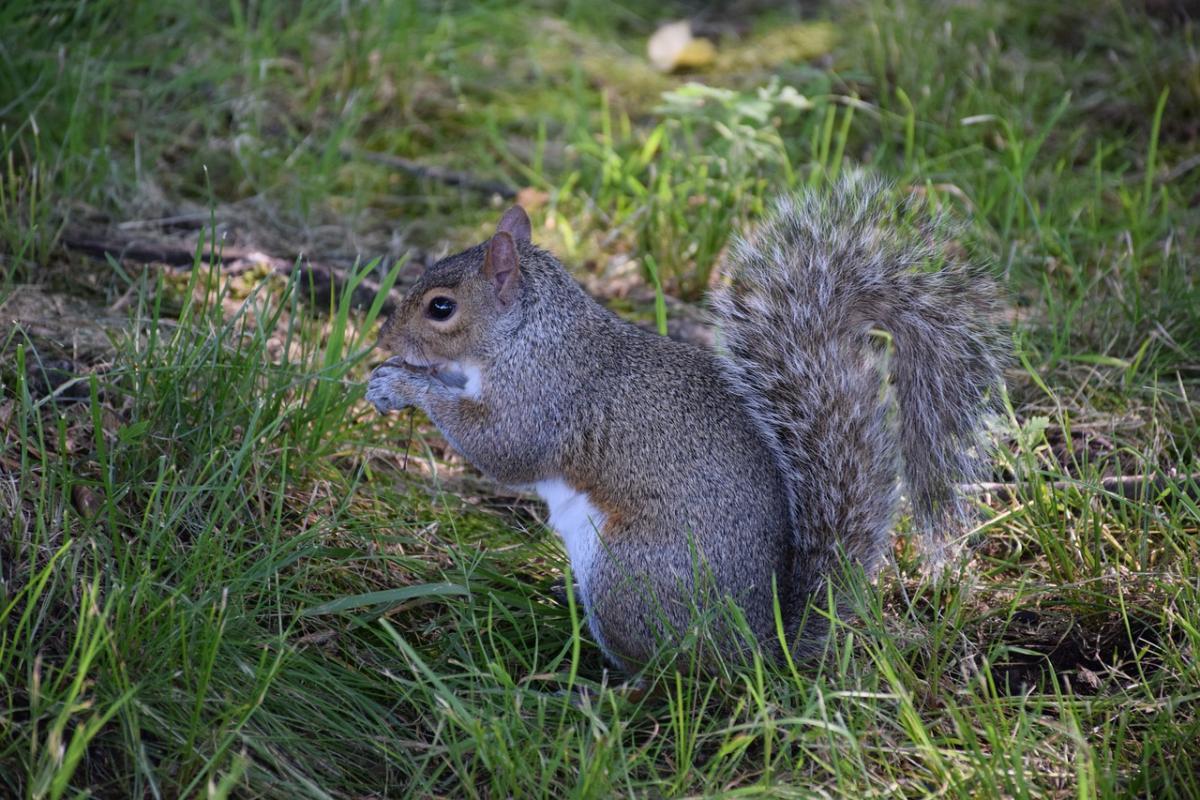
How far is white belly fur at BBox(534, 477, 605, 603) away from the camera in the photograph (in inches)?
87.7

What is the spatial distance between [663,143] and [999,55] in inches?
51.4

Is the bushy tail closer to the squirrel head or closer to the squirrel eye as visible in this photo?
the squirrel head

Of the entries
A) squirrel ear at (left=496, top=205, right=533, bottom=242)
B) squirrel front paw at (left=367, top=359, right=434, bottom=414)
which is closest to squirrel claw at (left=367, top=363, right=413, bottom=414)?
squirrel front paw at (left=367, top=359, right=434, bottom=414)

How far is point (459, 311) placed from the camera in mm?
2484

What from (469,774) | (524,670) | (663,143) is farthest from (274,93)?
(469,774)

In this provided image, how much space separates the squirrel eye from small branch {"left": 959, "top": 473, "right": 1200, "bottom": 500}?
41.5 inches

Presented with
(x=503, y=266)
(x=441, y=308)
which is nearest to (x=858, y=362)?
(x=503, y=266)

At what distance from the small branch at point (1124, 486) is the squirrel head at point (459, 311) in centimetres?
96

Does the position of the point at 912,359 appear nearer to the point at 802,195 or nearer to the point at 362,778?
the point at 802,195

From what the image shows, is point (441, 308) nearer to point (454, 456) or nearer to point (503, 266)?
point (503, 266)

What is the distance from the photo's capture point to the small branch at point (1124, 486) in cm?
233

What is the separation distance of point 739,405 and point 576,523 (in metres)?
0.38

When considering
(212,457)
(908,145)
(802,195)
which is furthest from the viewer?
(908,145)

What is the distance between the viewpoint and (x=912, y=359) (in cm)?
232
